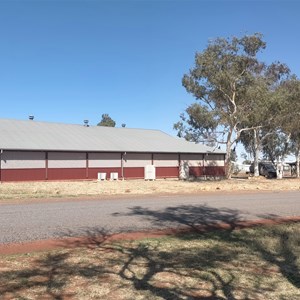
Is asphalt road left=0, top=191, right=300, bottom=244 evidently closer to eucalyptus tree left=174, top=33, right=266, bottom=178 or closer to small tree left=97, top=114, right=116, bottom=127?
eucalyptus tree left=174, top=33, right=266, bottom=178

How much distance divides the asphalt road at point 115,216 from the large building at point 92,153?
21269 millimetres

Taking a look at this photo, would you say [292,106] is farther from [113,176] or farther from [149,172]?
[113,176]

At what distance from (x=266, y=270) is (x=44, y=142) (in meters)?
33.6

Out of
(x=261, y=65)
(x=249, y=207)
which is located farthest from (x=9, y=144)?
(x=261, y=65)

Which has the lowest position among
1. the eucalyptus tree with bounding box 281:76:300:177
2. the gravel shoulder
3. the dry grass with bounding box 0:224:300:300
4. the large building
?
the dry grass with bounding box 0:224:300:300

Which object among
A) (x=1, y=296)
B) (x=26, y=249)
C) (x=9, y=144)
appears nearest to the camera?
(x=1, y=296)

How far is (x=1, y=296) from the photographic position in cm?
538

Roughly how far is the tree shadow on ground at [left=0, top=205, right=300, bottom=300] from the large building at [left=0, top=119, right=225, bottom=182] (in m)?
27.7

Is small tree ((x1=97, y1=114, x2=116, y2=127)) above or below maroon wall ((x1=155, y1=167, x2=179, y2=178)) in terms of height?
above

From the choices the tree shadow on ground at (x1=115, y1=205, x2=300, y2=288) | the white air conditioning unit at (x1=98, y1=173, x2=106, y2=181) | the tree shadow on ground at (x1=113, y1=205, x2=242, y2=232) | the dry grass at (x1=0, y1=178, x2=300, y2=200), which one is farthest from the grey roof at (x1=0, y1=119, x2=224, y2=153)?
the tree shadow on ground at (x1=115, y1=205, x2=300, y2=288)

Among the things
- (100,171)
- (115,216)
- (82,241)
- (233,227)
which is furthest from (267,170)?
(82,241)

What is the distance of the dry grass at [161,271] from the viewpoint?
5.64 metres

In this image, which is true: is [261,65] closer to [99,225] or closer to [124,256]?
[99,225]

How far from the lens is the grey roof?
38.0 meters
